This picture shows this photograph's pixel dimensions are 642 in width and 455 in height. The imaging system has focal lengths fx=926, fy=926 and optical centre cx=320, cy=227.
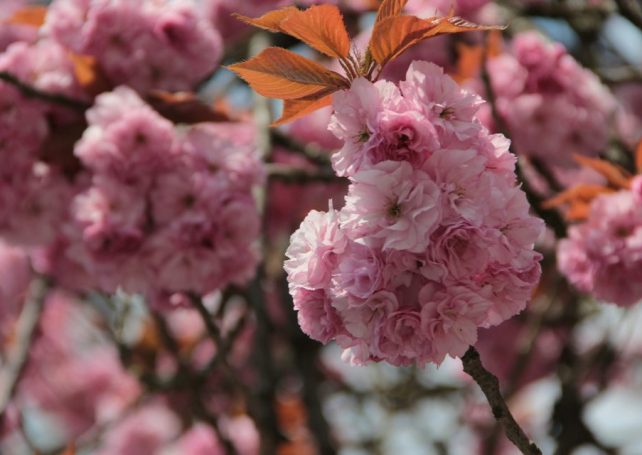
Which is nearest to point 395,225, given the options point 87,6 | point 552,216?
point 552,216

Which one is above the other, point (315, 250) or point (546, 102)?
point (315, 250)

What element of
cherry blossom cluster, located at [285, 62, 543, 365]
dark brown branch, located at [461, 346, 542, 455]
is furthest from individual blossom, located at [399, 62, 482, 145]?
dark brown branch, located at [461, 346, 542, 455]

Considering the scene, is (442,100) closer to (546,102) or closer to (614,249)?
(614,249)

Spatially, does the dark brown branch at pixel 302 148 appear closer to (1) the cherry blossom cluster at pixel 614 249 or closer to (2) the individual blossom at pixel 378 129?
(1) the cherry blossom cluster at pixel 614 249

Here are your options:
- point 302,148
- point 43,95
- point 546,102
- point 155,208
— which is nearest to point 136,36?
point 43,95

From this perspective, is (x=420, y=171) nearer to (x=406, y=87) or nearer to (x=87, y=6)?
(x=406, y=87)

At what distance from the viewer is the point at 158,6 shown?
7.30 feet

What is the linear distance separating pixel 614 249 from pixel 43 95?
4.18 ft

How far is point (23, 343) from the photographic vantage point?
2.68 m

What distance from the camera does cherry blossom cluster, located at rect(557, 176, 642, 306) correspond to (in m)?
1.83

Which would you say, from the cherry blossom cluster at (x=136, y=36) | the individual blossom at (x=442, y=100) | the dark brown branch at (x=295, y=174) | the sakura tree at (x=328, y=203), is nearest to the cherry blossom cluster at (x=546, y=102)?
the sakura tree at (x=328, y=203)

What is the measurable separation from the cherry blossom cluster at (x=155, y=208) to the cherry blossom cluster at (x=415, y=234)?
0.76m

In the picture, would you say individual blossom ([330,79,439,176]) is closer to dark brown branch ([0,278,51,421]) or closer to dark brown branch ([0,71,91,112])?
dark brown branch ([0,71,91,112])

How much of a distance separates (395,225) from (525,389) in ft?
12.3
